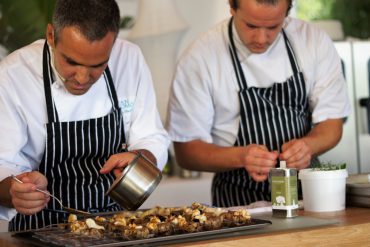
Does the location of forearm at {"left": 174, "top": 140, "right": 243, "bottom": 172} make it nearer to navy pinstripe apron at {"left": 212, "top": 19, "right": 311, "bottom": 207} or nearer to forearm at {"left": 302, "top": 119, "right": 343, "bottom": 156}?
navy pinstripe apron at {"left": 212, "top": 19, "right": 311, "bottom": 207}

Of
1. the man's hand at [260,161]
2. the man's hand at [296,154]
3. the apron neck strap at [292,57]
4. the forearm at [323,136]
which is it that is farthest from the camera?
the apron neck strap at [292,57]

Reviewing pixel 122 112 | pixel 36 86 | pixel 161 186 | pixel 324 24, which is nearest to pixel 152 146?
pixel 122 112

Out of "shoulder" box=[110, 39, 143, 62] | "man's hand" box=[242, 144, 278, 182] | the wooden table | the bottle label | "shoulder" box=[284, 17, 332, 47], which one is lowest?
the wooden table

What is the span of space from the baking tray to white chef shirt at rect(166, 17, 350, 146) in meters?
1.12

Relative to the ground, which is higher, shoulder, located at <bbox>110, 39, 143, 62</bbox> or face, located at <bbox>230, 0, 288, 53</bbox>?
face, located at <bbox>230, 0, 288, 53</bbox>

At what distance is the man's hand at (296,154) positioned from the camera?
306 centimetres

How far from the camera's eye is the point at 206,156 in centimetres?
338

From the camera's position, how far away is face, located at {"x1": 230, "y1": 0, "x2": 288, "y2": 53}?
10.2 ft

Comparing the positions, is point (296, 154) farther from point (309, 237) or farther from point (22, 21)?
point (22, 21)

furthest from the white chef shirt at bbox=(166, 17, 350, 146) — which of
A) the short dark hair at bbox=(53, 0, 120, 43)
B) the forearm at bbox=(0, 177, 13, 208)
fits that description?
the forearm at bbox=(0, 177, 13, 208)

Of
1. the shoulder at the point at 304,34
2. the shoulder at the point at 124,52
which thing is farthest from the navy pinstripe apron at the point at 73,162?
the shoulder at the point at 304,34

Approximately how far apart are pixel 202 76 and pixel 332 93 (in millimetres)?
572

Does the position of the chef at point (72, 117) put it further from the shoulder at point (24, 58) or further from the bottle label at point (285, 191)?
the bottle label at point (285, 191)

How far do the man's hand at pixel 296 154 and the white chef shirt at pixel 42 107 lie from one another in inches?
17.9
